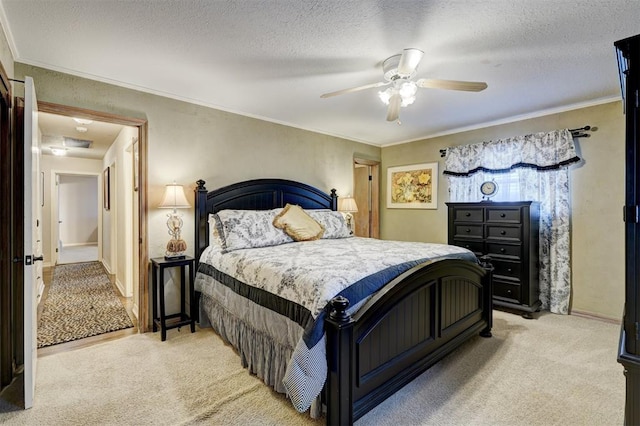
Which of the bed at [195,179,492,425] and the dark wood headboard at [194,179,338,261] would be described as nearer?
the bed at [195,179,492,425]

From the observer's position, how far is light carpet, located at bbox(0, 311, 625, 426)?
73.5 inches

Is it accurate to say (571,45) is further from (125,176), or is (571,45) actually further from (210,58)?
(125,176)

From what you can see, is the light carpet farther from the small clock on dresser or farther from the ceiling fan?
the ceiling fan

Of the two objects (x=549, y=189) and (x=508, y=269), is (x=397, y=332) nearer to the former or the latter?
(x=508, y=269)

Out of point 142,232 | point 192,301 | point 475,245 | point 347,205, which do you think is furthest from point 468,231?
point 142,232

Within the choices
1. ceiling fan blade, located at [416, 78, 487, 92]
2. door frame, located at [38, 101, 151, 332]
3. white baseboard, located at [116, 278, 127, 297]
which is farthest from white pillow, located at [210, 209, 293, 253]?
white baseboard, located at [116, 278, 127, 297]

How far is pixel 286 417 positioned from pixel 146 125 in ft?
9.75

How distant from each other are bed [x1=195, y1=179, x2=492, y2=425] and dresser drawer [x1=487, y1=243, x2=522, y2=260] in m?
0.71

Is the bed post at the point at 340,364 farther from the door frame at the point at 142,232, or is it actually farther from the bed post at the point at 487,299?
the door frame at the point at 142,232

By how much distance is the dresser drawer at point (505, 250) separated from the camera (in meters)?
3.65

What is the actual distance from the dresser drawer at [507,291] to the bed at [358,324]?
2.63ft

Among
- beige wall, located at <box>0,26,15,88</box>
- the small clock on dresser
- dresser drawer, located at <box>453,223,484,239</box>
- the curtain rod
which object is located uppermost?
beige wall, located at <box>0,26,15,88</box>

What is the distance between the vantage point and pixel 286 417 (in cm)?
186

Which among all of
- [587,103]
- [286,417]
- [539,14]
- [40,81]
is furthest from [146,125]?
[587,103]
